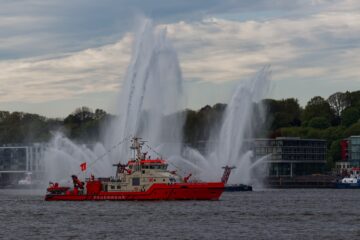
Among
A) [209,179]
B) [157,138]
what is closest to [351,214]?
[157,138]

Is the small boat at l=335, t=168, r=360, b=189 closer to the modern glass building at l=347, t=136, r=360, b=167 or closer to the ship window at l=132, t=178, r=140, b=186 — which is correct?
the modern glass building at l=347, t=136, r=360, b=167

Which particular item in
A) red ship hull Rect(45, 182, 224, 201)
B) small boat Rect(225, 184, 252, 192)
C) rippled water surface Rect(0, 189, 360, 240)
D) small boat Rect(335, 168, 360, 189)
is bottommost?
rippled water surface Rect(0, 189, 360, 240)

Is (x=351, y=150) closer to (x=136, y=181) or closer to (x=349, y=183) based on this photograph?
(x=349, y=183)

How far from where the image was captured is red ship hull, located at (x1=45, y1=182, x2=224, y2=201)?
90625mm

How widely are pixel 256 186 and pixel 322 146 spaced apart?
42585 millimetres

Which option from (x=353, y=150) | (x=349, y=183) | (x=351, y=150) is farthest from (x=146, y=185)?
(x=351, y=150)

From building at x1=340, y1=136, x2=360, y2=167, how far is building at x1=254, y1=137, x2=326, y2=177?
4122 millimetres

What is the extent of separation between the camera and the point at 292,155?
624 ft

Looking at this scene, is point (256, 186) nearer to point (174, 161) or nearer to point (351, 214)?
point (174, 161)

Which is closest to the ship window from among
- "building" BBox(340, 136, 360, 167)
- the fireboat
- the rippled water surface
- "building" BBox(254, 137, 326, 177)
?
the fireboat

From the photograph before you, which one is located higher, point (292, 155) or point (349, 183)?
point (292, 155)

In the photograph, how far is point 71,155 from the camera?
12962 cm

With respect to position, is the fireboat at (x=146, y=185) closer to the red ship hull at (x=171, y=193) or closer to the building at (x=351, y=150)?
the red ship hull at (x=171, y=193)

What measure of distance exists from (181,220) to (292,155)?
12015 centimetres
